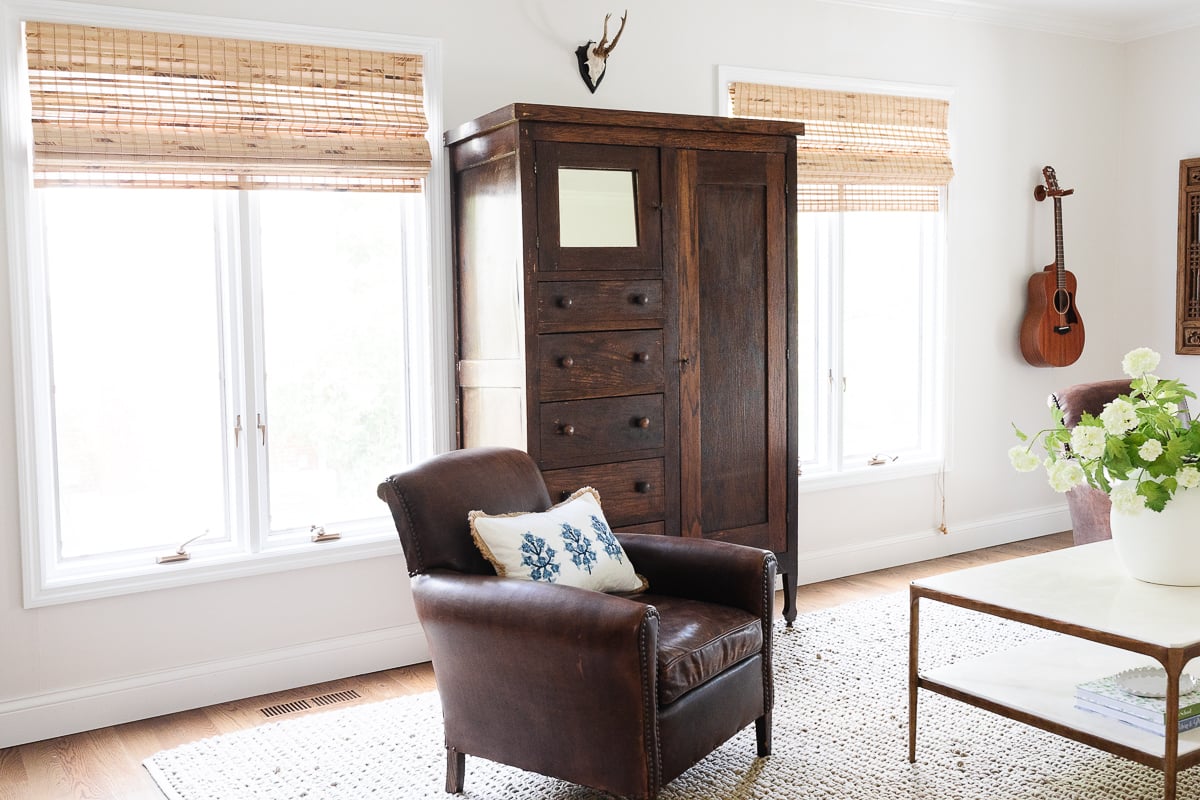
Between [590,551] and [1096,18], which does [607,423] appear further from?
[1096,18]

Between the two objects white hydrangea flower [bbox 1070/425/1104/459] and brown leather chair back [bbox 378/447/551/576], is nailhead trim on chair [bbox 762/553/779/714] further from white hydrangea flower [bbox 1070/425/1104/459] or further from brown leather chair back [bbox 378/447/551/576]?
white hydrangea flower [bbox 1070/425/1104/459]

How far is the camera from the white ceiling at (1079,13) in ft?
15.9

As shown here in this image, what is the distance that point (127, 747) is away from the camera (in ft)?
9.93

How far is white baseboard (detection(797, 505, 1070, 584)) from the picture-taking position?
465 cm

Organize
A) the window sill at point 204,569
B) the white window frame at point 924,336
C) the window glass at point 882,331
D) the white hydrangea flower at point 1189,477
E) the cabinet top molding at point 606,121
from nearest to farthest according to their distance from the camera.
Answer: the white hydrangea flower at point 1189,477 < the window sill at point 204,569 < the cabinet top molding at point 606,121 < the white window frame at point 924,336 < the window glass at point 882,331

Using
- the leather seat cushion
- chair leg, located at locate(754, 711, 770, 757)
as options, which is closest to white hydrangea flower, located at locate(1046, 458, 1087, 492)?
the leather seat cushion

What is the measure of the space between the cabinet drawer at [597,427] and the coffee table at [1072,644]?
1.11m

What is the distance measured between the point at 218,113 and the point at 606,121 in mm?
1181

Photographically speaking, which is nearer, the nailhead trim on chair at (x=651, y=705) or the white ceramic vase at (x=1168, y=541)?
the nailhead trim on chair at (x=651, y=705)

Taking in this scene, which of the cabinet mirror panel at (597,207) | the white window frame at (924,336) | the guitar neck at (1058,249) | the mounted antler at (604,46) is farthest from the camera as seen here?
the guitar neck at (1058,249)

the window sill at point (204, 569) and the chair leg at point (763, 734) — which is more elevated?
the window sill at point (204, 569)

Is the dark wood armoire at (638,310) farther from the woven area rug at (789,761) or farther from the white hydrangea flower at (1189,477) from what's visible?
the white hydrangea flower at (1189,477)

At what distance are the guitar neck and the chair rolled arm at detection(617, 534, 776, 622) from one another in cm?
Answer: 308

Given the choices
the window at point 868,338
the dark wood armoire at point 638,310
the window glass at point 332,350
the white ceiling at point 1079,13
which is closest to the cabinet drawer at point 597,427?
the dark wood armoire at point 638,310
